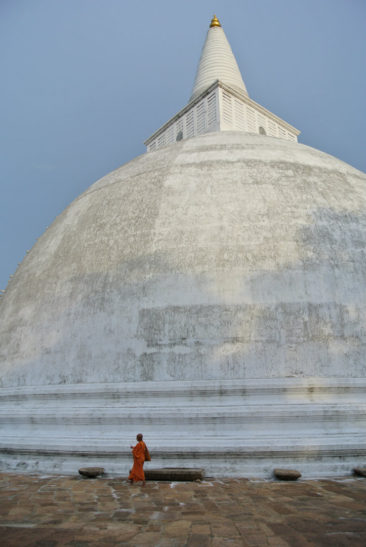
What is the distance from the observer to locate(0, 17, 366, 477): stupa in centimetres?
693

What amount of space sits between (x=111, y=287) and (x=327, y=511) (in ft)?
16.9

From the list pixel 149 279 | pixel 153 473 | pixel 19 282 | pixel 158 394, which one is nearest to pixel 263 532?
pixel 153 473

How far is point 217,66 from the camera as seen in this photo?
18016mm

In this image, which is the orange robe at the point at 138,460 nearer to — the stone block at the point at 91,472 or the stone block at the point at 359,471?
the stone block at the point at 91,472

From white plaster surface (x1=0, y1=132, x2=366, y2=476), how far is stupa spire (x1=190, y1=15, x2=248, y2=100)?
9186 mm

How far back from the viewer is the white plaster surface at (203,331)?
693 centimetres

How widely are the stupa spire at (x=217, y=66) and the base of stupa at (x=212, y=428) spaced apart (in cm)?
1278

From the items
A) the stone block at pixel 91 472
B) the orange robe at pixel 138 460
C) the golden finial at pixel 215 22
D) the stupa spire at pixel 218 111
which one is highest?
the golden finial at pixel 215 22

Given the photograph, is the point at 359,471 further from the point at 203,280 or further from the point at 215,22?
the point at 215,22

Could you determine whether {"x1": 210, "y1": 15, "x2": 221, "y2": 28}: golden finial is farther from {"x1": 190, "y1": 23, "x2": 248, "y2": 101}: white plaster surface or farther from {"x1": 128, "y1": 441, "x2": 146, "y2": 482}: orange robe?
{"x1": 128, "y1": 441, "x2": 146, "y2": 482}: orange robe

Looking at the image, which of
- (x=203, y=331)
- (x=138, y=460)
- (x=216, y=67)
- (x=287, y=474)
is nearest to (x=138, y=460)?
(x=138, y=460)

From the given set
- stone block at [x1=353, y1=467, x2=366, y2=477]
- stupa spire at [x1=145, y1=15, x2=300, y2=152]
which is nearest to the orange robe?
stone block at [x1=353, y1=467, x2=366, y2=477]

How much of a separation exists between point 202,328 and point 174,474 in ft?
7.53

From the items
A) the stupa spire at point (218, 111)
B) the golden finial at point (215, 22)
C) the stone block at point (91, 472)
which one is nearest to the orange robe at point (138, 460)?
the stone block at point (91, 472)
